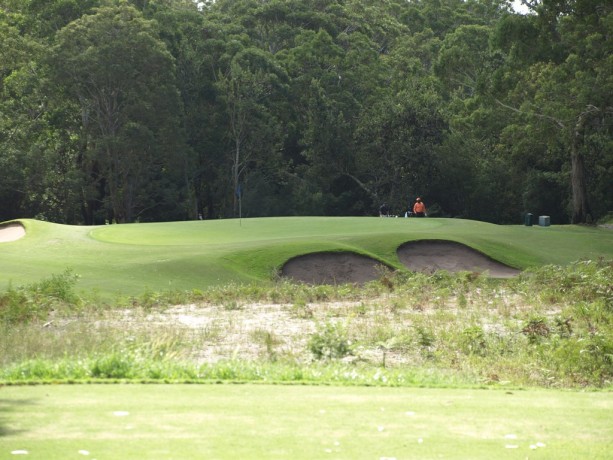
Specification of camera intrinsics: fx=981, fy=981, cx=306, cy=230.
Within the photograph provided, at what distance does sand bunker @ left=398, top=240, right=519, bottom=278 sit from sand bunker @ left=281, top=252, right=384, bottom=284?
164 cm

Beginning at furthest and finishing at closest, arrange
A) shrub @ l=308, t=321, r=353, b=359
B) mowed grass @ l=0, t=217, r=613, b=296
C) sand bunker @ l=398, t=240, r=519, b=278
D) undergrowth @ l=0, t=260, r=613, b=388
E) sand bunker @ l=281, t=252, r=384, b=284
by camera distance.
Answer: sand bunker @ l=398, t=240, r=519, b=278, sand bunker @ l=281, t=252, r=384, b=284, mowed grass @ l=0, t=217, r=613, b=296, shrub @ l=308, t=321, r=353, b=359, undergrowth @ l=0, t=260, r=613, b=388

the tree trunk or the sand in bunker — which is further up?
the tree trunk

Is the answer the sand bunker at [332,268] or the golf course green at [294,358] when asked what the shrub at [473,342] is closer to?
the golf course green at [294,358]

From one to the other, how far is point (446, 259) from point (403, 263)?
5.18ft

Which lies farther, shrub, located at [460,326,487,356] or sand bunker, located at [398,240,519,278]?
sand bunker, located at [398,240,519,278]

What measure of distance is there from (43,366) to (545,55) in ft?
124

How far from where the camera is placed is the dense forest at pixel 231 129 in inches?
2443

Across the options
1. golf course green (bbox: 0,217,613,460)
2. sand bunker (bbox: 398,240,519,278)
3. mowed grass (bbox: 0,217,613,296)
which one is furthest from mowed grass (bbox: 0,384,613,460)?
sand bunker (bbox: 398,240,519,278)

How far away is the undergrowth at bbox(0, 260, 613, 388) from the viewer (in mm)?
10852

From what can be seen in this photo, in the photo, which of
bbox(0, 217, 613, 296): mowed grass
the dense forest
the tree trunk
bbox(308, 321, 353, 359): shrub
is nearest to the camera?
bbox(308, 321, 353, 359): shrub

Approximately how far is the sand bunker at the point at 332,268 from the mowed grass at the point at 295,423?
770 inches

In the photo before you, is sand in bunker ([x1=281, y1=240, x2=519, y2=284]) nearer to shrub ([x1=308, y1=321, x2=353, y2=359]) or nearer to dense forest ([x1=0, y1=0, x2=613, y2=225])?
shrub ([x1=308, y1=321, x2=353, y2=359])

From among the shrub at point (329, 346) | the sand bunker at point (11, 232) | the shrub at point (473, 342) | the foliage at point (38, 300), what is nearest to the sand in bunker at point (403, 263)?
the foliage at point (38, 300)

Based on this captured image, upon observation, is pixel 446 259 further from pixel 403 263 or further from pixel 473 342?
pixel 473 342
